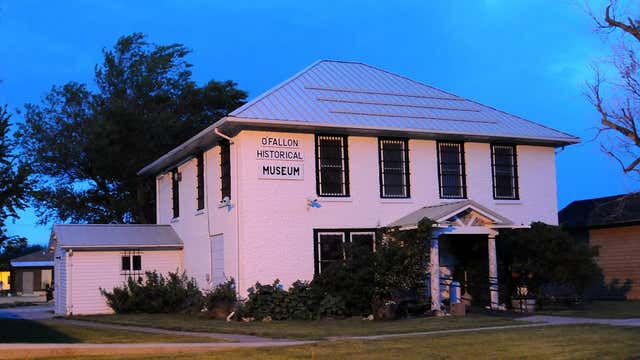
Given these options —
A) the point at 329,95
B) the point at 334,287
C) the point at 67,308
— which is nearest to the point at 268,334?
the point at 334,287

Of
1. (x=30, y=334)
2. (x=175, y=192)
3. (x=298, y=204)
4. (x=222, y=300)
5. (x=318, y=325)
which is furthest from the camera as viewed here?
(x=175, y=192)

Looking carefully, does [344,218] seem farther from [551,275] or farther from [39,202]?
[39,202]

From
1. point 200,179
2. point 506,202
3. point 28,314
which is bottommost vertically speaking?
point 28,314

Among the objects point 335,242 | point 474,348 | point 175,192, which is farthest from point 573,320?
point 175,192

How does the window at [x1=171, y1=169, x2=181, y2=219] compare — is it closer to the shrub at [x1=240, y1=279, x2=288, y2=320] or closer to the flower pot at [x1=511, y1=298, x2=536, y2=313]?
the shrub at [x1=240, y1=279, x2=288, y2=320]

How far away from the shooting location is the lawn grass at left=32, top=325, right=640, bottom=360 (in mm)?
12367

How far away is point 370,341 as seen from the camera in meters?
14.6

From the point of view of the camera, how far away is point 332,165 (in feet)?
77.4

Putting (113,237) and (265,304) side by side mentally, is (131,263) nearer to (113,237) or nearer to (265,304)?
(113,237)

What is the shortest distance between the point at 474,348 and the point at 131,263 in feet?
53.8

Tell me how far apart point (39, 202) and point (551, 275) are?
28.6 m

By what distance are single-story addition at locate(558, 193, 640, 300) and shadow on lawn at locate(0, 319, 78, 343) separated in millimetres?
19310

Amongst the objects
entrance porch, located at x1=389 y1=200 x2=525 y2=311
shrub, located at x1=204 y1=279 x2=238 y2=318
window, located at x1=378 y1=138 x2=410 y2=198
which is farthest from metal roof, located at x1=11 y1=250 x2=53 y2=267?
entrance porch, located at x1=389 y1=200 x2=525 y2=311

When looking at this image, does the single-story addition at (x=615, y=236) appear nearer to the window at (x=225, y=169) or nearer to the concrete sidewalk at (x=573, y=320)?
the concrete sidewalk at (x=573, y=320)
